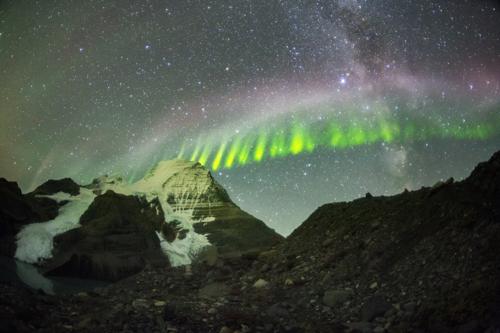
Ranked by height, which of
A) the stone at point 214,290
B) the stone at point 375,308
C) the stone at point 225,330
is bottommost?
the stone at point 225,330

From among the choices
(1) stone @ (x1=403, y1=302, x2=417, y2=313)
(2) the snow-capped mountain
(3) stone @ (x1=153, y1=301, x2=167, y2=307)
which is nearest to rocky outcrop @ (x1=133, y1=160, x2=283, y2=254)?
(2) the snow-capped mountain

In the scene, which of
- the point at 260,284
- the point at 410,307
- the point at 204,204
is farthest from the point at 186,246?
the point at 410,307

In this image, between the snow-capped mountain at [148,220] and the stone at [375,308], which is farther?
the snow-capped mountain at [148,220]

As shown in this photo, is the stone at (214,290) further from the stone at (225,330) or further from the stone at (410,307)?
the stone at (410,307)

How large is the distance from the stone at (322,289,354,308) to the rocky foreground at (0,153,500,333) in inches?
1.1

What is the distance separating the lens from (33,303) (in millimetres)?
8750

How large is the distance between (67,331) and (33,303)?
5.66 feet

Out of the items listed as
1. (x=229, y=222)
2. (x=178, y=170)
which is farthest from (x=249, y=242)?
(x=178, y=170)

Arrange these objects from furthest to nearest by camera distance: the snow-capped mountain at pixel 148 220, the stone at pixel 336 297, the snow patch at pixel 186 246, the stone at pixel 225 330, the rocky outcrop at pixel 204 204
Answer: the rocky outcrop at pixel 204 204 < the snow patch at pixel 186 246 < the snow-capped mountain at pixel 148 220 < the stone at pixel 336 297 < the stone at pixel 225 330

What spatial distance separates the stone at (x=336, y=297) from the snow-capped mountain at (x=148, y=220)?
4388 centimetres

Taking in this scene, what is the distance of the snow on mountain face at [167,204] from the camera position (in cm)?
8325

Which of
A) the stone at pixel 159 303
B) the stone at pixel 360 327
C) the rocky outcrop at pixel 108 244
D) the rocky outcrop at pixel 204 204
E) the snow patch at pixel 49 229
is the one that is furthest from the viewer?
the rocky outcrop at pixel 204 204

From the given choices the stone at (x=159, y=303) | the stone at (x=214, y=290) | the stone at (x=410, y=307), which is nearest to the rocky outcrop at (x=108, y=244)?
the stone at (x=214, y=290)

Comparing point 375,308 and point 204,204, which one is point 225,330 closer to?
point 375,308
